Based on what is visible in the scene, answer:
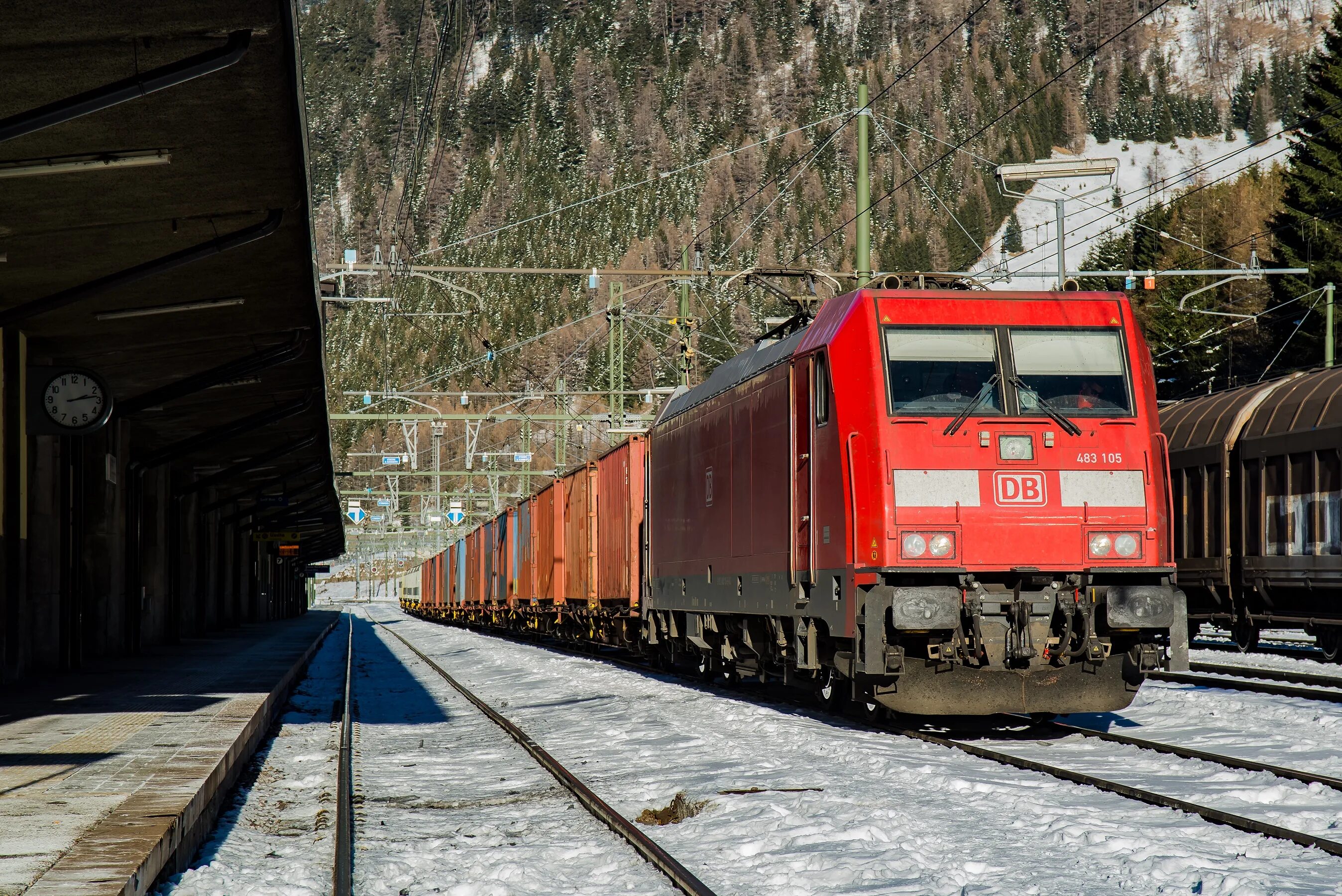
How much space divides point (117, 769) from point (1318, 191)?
181ft

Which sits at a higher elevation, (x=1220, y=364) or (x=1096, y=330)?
(x=1220, y=364)

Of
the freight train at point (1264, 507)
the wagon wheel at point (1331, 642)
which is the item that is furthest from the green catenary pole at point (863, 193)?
the wagon wheel at point (1331, 642)

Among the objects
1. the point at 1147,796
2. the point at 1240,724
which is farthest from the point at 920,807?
the point at 1240,724

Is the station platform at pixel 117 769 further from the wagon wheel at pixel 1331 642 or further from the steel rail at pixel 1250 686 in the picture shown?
the wagon wheel at pixel 1331 642

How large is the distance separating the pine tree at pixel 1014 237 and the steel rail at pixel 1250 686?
16680 cm

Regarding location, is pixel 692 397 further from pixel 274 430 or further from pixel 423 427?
pixel 423 427

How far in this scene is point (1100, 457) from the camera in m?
11.7

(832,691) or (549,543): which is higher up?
(549,543)

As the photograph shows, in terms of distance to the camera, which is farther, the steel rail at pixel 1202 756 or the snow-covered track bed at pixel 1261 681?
the snow-covered track bed at pixel 1261 681

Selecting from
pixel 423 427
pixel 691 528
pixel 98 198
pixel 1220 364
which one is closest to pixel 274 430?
pixel 691 528

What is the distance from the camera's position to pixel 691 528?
17.1 meters

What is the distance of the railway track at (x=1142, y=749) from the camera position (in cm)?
758

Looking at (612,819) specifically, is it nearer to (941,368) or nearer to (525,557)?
(941,368)

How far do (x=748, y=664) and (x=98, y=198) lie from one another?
320 inches
